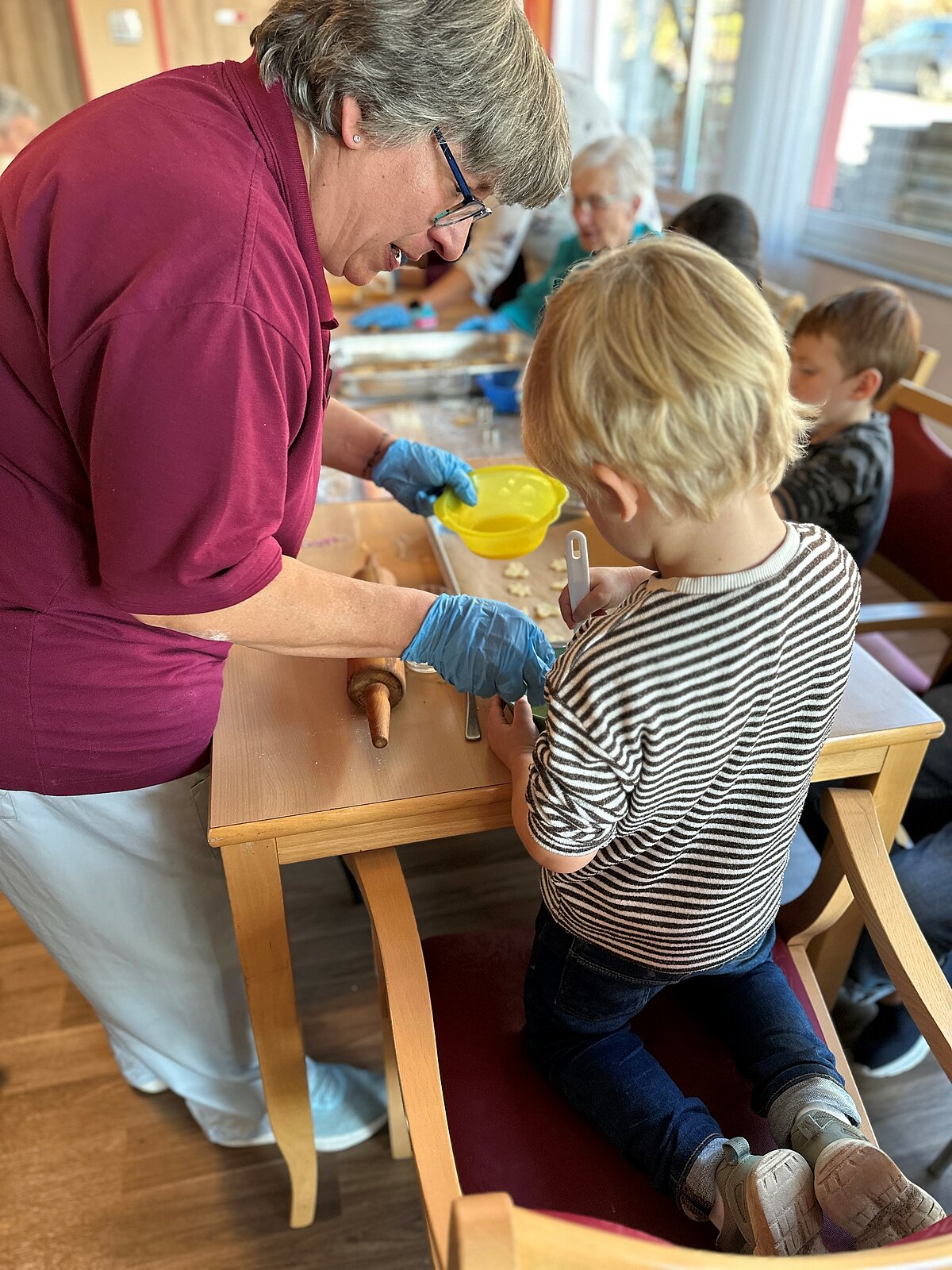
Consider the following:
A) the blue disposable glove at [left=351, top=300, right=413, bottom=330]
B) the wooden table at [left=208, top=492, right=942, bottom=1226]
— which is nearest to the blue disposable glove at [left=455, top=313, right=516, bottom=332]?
the blue disposable glove at [left=351, top=300, right=413, bottom=330]

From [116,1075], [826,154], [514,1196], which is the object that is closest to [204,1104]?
[116,1075]

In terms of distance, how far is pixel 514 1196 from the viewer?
835 millimetres

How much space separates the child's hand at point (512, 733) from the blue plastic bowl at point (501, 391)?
1.12 meters

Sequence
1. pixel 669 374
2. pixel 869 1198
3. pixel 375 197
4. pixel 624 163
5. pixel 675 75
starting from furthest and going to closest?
1. pixel 675 75
2. pixel 624 163
3. pixel 375 197
4. pixel 869 1198
5. pixel 669 374

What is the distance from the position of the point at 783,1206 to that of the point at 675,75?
4519 millimetres

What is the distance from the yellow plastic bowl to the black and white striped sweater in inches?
19.5

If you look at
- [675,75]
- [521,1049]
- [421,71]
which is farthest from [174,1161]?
[675,75]

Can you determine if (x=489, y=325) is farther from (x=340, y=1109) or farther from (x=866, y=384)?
(x=340, y=1109)

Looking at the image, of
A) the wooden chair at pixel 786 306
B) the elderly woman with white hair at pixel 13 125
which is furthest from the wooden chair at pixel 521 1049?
the elderly woman with white hair at pixel 13 125

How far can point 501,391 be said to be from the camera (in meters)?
1.94

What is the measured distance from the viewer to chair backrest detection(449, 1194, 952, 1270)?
459 mm

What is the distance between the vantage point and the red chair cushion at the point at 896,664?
1.60 metres

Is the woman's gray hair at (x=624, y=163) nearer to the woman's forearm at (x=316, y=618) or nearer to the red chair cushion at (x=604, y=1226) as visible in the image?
the woman's forearm at (x=316, y=618)

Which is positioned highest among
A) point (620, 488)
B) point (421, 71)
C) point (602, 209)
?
point (421, 71)
